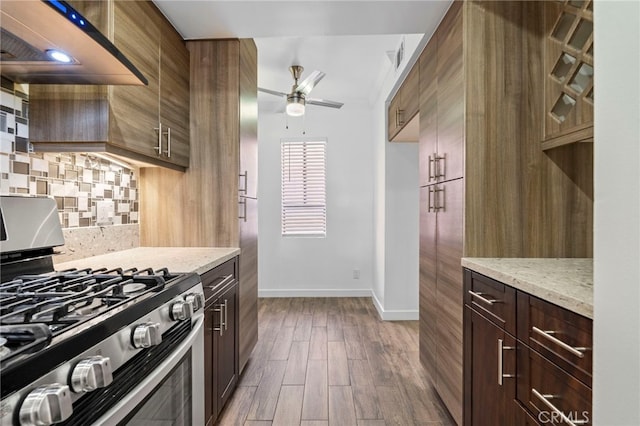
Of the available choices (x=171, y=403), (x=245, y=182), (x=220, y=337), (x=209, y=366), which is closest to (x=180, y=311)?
(x=171, y=403)

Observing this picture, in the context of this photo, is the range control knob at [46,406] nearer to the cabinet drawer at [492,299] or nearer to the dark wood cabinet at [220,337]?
the dark wood cabinet at [220,337]

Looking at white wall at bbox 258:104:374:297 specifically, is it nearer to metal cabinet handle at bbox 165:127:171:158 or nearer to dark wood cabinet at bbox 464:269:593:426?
metal cabinet handle at bbox 165:127:171:158

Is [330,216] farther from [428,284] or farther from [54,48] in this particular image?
[54,48]

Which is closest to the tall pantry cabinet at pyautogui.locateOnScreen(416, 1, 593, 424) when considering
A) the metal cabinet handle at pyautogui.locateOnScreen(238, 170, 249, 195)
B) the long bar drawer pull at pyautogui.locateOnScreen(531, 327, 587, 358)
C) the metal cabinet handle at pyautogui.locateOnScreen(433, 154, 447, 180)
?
the metal cabinet handle at pyautogui.locateOnScreen(433, 154, 447, 180)

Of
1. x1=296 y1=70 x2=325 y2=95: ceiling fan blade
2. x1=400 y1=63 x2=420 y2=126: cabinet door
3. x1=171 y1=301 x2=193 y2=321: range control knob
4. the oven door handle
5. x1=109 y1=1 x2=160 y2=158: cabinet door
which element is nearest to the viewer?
the oven door handle

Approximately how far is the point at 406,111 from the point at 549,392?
2304 mm

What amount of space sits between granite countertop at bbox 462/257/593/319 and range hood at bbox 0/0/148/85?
162 cm

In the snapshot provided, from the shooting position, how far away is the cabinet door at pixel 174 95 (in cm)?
191

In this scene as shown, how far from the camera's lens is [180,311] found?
1127mm

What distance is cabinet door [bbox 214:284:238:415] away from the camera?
179 cm

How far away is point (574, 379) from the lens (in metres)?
0.93

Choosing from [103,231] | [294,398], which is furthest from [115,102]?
[294,398]

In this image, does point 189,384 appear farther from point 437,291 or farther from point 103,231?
point 437,291

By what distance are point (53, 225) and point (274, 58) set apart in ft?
8.06
